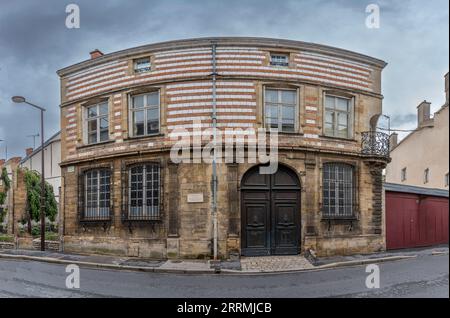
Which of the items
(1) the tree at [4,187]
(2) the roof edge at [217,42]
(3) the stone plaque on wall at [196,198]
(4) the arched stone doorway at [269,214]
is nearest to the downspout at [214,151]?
A: (3) the stone plaque on wall at [196,198]

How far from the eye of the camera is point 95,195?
8828mm

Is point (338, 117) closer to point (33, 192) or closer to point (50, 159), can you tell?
point (50, 159)

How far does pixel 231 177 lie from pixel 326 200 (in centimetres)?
287

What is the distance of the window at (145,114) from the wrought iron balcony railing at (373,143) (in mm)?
6247

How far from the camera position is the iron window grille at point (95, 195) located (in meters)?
8.61

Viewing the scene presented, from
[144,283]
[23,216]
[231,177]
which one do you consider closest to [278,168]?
[231,177]

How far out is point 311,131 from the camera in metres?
8.49

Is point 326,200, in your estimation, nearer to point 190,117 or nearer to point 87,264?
point 190,117

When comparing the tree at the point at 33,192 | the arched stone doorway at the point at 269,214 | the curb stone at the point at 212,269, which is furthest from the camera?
the tree at the point at 33,192

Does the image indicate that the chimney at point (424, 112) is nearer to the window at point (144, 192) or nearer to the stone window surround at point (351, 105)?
the stone window surround at point (351, 105)

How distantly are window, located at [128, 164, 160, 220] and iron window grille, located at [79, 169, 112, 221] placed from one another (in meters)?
0.72

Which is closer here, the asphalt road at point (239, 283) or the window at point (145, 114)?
the asphalt road at point (239, 283)

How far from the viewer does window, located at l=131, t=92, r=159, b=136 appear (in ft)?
27.5

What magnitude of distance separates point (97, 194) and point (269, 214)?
5179mm
